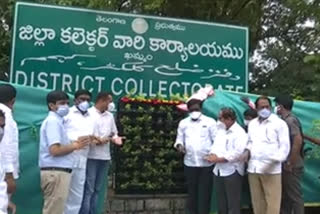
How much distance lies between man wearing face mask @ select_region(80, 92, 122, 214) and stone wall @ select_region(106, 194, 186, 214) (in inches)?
17.3

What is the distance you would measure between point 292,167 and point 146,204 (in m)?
1.89

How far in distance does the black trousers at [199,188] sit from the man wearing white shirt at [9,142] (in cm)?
249

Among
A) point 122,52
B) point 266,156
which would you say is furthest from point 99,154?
point 122,52

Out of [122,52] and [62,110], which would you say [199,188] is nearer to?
[62,110]

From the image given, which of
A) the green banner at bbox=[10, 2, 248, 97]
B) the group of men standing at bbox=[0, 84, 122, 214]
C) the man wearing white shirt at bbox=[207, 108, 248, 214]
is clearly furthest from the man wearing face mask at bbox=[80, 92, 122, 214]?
the green banner at bbox=[10, 2, 248, 97]

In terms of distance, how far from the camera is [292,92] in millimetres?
14406

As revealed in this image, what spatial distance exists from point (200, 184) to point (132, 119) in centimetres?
119

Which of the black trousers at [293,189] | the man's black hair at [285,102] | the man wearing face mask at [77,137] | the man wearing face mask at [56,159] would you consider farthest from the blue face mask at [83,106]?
the black trousers at [293,189]

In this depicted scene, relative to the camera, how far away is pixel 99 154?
22.9 feet

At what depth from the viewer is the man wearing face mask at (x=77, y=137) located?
657 centimetres

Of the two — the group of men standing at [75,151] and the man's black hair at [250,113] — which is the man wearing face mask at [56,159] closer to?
the group of men standing at [75,151]

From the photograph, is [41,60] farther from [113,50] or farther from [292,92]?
[292,92]

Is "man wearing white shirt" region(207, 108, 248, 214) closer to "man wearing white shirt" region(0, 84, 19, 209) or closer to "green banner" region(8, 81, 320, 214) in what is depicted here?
"green banner" region(8, 81, 320, 214)

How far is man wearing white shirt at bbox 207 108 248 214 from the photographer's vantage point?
7137 millimetres
